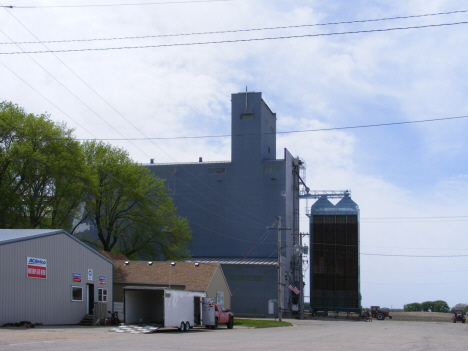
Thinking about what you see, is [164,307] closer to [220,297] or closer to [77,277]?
[77,277]

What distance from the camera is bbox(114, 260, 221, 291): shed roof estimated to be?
44.7 metres

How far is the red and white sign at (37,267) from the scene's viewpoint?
1197 inches

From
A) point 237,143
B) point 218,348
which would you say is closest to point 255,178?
point 237,143

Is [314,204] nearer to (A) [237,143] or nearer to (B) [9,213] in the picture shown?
(A) [237,143]

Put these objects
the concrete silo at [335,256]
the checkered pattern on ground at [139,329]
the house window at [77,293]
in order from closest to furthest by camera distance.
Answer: the checkered pattern on ground at [139,329], the house window at [77,293], the concrete silo at [335,256]

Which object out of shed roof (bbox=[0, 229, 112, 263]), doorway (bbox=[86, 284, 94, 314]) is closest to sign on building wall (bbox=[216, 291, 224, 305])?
doorway (bbox=[86, 284, 94, 314])

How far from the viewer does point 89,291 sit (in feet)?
122

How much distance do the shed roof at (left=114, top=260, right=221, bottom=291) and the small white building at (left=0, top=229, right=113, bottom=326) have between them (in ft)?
20.0

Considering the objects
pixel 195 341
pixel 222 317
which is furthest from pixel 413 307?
pixel 195 341

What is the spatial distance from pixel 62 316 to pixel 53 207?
51.3 ft

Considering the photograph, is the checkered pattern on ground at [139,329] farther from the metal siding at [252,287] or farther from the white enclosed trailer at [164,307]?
the metal siding at [252,287]

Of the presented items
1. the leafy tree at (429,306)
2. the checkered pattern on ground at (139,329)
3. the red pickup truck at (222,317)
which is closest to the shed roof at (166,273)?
the red pickup truck at (222,317)

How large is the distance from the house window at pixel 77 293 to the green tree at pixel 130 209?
1751cm

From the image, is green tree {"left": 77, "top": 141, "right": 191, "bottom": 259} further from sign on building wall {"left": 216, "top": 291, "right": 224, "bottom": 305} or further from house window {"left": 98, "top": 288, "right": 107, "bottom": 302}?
house window {"left": 98, "top": 288, "right": 107, "bottom": 302}
